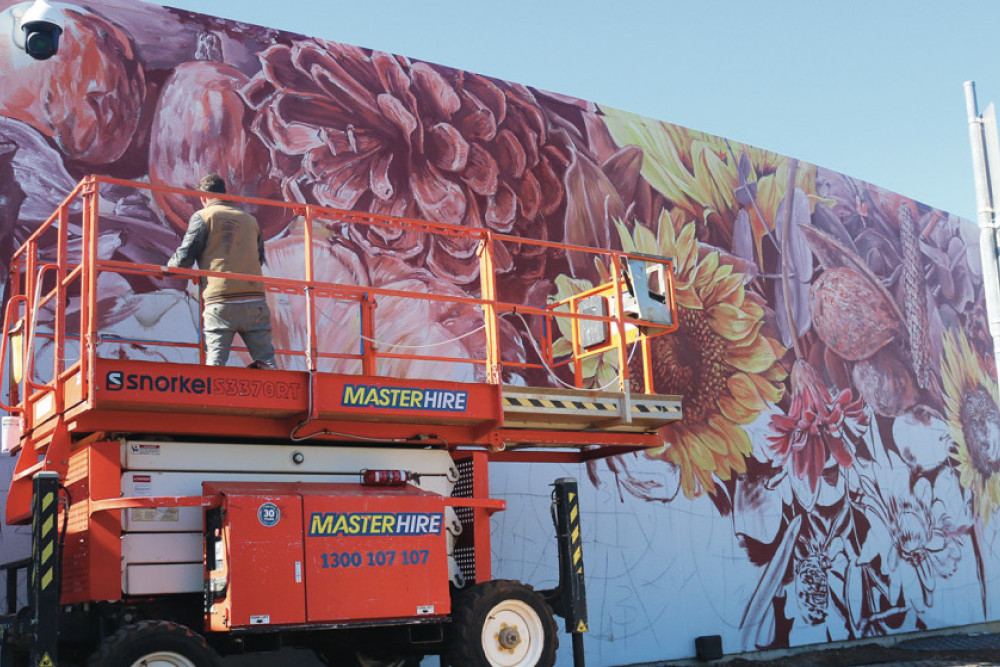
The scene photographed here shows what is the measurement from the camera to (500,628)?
9164 millimetres

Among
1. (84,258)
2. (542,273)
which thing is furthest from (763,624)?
(84,258)

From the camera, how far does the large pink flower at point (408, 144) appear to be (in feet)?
42.0

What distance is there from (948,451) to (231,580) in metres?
14.5

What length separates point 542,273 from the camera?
47.6 ft

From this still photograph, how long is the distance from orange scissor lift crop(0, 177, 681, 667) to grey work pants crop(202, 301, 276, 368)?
48 centimetres

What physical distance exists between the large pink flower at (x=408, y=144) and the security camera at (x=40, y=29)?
303cm

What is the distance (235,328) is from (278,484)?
4.27 feet

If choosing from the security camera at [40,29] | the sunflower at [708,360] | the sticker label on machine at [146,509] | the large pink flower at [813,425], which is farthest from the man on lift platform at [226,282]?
the large pink flower at [813,425]

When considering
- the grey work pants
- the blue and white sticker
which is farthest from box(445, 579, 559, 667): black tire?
the grey work pants

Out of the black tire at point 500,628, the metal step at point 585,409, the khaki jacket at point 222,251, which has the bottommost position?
the black tire at point 500,628

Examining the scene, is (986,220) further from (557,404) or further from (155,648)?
(155,648)

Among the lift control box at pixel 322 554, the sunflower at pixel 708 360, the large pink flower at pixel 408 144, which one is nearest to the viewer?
the lift control box at pixel 322 554

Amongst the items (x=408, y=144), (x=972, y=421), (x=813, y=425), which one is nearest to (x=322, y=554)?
(x=408, y=144)

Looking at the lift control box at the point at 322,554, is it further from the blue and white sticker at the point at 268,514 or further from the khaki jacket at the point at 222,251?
the khaki jacket at the point at 222,251
